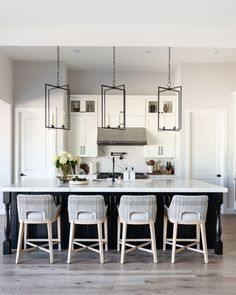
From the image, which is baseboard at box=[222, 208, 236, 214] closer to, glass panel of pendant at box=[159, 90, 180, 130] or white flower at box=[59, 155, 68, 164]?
glass panel of pendant at box=[159, 90, 180, 130]

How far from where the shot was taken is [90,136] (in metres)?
7.16

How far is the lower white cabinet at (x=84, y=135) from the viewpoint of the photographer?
7.14 metres

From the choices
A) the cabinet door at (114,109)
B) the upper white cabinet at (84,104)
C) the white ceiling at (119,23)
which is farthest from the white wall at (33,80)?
the white ceiling at (119,23)

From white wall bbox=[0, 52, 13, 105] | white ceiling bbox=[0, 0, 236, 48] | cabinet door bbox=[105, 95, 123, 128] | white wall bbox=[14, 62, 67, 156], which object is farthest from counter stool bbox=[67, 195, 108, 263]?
cabinet door bbox=[105, 95, 123, 128]

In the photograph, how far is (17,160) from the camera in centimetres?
680

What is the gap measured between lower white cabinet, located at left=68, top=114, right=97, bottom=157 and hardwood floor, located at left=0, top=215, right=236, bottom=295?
10.5 ft

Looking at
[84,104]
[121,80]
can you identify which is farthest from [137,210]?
[121,80]

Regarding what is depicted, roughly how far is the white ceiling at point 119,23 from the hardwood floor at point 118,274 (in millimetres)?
3046

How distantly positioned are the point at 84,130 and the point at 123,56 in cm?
190

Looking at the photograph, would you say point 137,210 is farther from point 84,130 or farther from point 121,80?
point 121,80

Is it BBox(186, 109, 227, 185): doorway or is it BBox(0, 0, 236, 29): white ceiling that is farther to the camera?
BBox(186, 109, 227, 185): doorway

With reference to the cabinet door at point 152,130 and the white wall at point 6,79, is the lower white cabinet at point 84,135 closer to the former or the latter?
the cabinet door at point 152,130

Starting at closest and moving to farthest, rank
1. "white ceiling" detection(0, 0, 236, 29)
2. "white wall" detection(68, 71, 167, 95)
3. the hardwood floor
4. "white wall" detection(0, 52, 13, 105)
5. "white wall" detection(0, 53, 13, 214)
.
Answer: the hardwood floor < "white ceiling" detection(0, 0, 236, 29) < "white wall" detection(0, 52, 13, 105) < "white wall" detection(0, 53, 13, 214) < "white wall" detection(68, 71, 167, 95)

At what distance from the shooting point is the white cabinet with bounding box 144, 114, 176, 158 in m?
7.13
